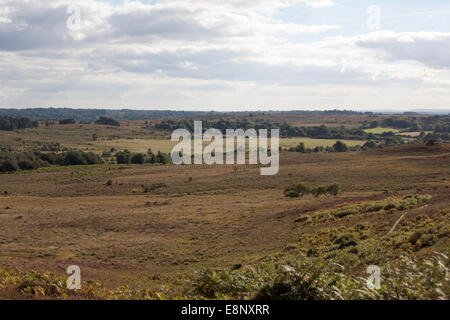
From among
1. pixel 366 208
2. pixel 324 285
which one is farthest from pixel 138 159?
pixel 324 285

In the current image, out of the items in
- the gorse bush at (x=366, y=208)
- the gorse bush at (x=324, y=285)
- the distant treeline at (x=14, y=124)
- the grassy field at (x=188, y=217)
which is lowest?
the grassy field at (x=188, y=217)

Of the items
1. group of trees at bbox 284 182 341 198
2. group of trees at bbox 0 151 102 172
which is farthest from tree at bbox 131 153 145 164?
group of trees at bbox 284 182 341 198

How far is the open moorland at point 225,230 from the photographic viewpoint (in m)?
9.91

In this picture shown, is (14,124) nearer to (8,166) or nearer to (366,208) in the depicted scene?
(8,166)

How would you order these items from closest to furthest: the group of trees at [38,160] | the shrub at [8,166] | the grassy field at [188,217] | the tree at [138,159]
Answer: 1. the grassy field at [188,217]
2. the shrub at [8,166]
3. the group of trees at [38,160]
4. the tree at [138,159]

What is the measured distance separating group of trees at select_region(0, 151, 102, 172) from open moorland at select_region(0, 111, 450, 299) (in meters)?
9.31

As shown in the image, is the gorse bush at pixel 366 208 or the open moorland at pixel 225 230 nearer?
the open moorland at pixel 225 230

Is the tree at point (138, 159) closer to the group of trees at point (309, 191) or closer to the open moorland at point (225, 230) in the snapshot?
the open moorland at point (225, 230)

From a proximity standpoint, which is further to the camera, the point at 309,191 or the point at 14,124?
the point at 14,124

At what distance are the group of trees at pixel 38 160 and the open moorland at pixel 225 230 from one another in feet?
30.5

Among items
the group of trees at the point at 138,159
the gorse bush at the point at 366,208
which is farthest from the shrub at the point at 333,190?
the group of trees at the point at 138,159

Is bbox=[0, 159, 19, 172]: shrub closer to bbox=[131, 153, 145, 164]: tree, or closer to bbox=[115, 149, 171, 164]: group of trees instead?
bbox=[115, 149, 171, 164]: group of trees

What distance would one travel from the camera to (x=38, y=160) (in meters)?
89.3

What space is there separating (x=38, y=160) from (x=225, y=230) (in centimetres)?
7273
